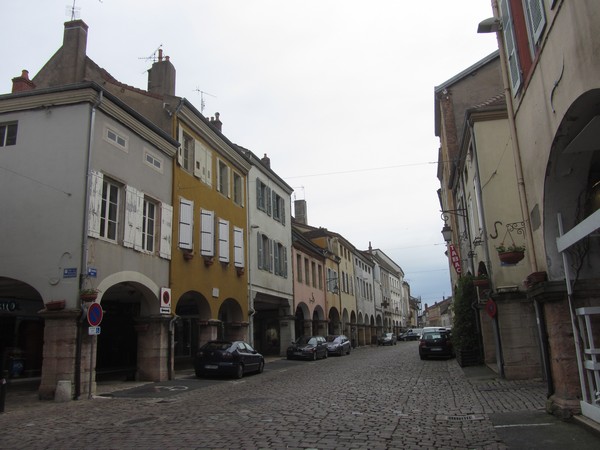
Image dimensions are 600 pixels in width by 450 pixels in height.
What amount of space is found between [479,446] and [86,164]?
11942mm

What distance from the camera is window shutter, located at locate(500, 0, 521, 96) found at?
864 cm

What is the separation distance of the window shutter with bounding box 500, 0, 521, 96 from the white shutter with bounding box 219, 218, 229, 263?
1510 cm

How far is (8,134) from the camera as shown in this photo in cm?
1498

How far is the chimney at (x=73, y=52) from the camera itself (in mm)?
19000

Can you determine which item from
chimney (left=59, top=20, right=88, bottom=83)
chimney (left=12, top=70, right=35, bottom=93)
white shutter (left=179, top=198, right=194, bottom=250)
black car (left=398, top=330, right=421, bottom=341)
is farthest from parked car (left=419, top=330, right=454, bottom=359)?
black car (left=398, top=330, right=421, bottom=341)

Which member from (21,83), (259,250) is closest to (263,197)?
(259,250)

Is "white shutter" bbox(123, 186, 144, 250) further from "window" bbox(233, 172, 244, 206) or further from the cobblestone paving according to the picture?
"window" bbox(233, 172, 244, 206)

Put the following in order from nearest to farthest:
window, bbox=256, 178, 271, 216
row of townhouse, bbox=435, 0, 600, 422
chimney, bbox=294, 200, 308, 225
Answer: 1. row of townhouse, bbox=435, 0, 600, 422
2. window, bbox=256, 178, 271, 216
3. chimney, bbox=294, 200, 308, 225

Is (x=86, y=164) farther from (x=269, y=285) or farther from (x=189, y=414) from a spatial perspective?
(x=269, y=285)

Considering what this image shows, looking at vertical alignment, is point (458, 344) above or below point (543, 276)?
below

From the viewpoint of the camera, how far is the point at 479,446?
6.93 m

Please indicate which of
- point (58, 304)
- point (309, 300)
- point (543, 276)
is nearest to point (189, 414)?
point (58, 304)

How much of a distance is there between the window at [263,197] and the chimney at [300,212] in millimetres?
18806

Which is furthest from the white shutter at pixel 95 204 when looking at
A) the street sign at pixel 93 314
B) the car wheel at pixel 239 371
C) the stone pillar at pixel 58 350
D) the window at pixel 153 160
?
the car wheel at pixel 239 371
